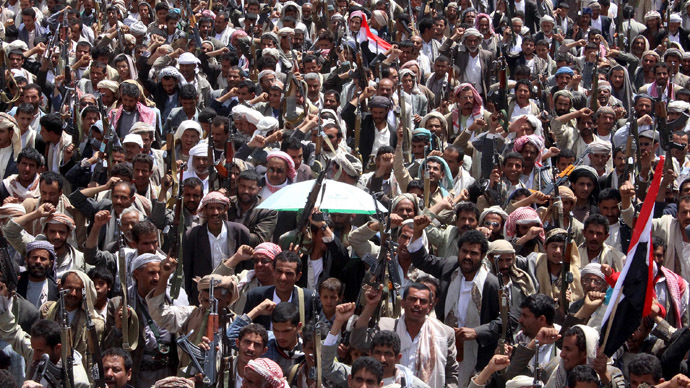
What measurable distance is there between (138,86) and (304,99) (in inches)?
65.4

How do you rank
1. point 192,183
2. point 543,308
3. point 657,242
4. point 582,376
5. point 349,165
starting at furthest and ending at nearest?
point 349,165 → point 192,183 → point 657,242 → point 543,308 → point 582,376

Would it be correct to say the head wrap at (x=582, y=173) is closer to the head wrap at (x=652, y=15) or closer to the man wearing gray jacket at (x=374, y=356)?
the man wearing gray jacket at (x=374, y=356)

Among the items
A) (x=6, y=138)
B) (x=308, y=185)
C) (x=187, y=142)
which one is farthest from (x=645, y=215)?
(x=6, y=138)

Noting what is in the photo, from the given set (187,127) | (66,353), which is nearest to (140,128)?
(187,127)

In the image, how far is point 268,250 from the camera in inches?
388

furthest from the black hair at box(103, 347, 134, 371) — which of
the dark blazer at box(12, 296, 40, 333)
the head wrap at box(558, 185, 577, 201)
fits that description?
the head wrap at box(558, 185, 577, 201)

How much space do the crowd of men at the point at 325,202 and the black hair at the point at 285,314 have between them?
3 centimetres

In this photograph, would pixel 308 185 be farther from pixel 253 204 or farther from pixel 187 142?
pixel 187 142

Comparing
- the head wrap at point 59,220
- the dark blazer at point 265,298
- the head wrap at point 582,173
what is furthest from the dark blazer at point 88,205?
the head wrap at point 582,173

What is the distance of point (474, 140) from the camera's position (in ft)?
A: 44.4

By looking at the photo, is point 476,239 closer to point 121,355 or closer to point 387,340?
point 387,340

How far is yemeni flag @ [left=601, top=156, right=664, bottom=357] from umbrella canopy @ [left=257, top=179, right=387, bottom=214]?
2134 millimetres

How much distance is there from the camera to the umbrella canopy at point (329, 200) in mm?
10266

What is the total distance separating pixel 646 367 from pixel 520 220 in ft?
8.67
